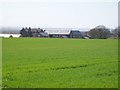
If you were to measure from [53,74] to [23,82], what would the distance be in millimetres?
2328

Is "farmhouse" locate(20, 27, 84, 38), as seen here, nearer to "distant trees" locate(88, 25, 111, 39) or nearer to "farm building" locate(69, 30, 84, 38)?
"farm building" locate(69, 30, 84, 38)

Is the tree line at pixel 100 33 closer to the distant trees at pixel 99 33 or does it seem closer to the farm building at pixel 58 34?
the distant trees at pixel 99 33

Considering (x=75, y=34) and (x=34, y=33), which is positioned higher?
(x=34, y=33)

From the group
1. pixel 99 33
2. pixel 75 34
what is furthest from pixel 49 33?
pixel 99 33

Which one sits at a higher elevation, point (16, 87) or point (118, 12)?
point (118, 12)

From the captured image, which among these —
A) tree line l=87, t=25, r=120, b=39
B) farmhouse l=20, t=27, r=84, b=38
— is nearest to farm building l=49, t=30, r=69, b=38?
farmhouse l=20, t=27, r=84, b=38

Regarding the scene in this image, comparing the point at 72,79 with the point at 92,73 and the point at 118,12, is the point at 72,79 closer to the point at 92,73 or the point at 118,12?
the point at 92,73

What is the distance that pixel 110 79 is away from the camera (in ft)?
37.4

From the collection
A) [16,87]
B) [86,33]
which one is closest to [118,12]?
[16,87]

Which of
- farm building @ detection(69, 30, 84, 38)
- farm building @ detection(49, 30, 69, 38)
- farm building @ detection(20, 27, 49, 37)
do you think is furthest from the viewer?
farm building @ detection(69, 30, 84, 38)

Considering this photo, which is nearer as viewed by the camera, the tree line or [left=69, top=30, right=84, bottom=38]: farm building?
the tree line

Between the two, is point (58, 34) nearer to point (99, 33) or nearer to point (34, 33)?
point (34, 33)

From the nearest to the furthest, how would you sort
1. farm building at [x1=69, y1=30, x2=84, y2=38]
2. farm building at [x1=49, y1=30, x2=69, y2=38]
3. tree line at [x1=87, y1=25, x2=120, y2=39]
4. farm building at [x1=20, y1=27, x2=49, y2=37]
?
1. tree line at [x1=87, y1=25, x2=120, y2=39]
2. farm building at [x1=20, y1=27, x2=49, y2=37]
3. farm building at [x1=49, y1=30, x2=69, y2=38]
4. farm building at [x1=69, y1=30, x2=84, y2=38]

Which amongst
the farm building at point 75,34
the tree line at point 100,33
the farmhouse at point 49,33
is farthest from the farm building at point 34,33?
the tree line at point 100,33
